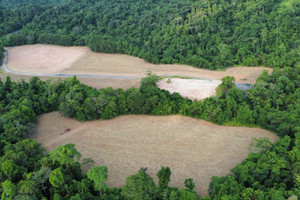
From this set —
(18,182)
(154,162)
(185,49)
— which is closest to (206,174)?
(154,162)

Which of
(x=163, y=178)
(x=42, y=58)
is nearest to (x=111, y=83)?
(x=42, y=58)

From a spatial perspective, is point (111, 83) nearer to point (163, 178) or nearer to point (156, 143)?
point (156, 143)

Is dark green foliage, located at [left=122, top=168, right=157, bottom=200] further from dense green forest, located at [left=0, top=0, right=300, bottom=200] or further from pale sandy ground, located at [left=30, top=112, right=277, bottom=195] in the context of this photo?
pale sandy ground, located at [left=30, top=112, right=277, bottom=195]

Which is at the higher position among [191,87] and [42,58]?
[42,58]

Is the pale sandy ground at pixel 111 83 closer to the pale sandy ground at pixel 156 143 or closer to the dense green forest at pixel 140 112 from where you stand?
the dense green forest at pixel 140 112

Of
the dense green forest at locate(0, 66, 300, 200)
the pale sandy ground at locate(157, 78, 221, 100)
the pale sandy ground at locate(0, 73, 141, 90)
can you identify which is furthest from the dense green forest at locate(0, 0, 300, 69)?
the dense green forest at locate(0, 66, 300, 200)

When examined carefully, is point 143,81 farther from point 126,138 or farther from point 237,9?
point 237,9
